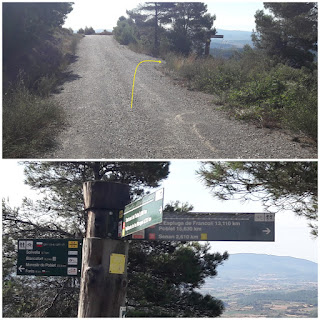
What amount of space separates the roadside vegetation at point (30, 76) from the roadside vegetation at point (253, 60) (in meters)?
5.81

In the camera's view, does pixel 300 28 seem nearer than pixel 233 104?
No

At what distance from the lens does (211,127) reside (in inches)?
Answer: 501

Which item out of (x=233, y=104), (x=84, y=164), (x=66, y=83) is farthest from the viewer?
(x=66, y=83)

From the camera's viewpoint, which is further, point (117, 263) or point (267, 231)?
point (117, 263)

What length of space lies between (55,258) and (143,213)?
199 cm

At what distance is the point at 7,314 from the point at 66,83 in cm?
1203

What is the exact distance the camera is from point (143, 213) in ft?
13.3

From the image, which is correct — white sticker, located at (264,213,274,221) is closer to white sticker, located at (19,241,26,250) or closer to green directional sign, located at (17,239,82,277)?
green directional sign, located at (17,239,82,277)

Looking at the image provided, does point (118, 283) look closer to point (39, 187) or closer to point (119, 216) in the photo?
point (119, 216)

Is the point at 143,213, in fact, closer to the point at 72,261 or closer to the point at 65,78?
the point at 72,261

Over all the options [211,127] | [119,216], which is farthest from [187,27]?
[119,216]

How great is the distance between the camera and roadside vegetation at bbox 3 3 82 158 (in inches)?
420

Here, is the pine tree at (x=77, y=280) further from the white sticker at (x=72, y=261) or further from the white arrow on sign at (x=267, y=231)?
the white arrow on sign at (x=267, y=231)

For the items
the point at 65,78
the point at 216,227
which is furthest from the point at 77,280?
the point at 65,78
